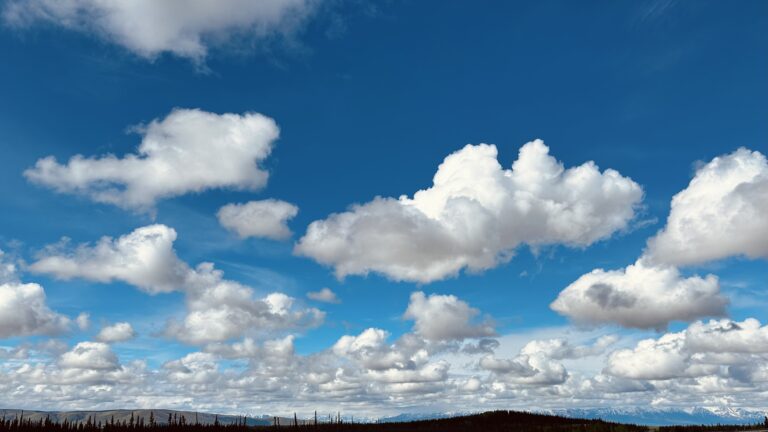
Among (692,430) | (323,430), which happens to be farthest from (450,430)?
(692,430)

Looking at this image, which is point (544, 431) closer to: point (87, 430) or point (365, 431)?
point (365, 431)

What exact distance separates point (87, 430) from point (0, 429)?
2904 cm

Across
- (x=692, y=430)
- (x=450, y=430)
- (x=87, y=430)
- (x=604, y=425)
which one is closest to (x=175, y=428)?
(x=87, y=430)

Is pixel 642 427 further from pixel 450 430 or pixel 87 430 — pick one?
pixel 87 430

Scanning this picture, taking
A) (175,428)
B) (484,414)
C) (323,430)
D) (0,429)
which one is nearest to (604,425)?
(484,414)

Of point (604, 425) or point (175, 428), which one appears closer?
point (604, 425)

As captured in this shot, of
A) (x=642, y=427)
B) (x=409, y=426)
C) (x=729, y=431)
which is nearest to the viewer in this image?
(x=729, y=431)

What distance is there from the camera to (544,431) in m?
141

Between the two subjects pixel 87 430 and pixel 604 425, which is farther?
pixel 87 430

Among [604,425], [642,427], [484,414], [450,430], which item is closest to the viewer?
[642,427]

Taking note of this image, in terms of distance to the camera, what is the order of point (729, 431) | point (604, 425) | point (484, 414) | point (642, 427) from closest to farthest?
point (729, 431) < point (642, 427) < point (604, 425) < point (484, 414)

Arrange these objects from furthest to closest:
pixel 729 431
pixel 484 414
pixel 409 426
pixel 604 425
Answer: pixel 484 414 < pixel 409 426 < pixel 604 425 < pixel 729 431

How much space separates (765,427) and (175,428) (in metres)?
170

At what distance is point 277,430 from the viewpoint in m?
183
